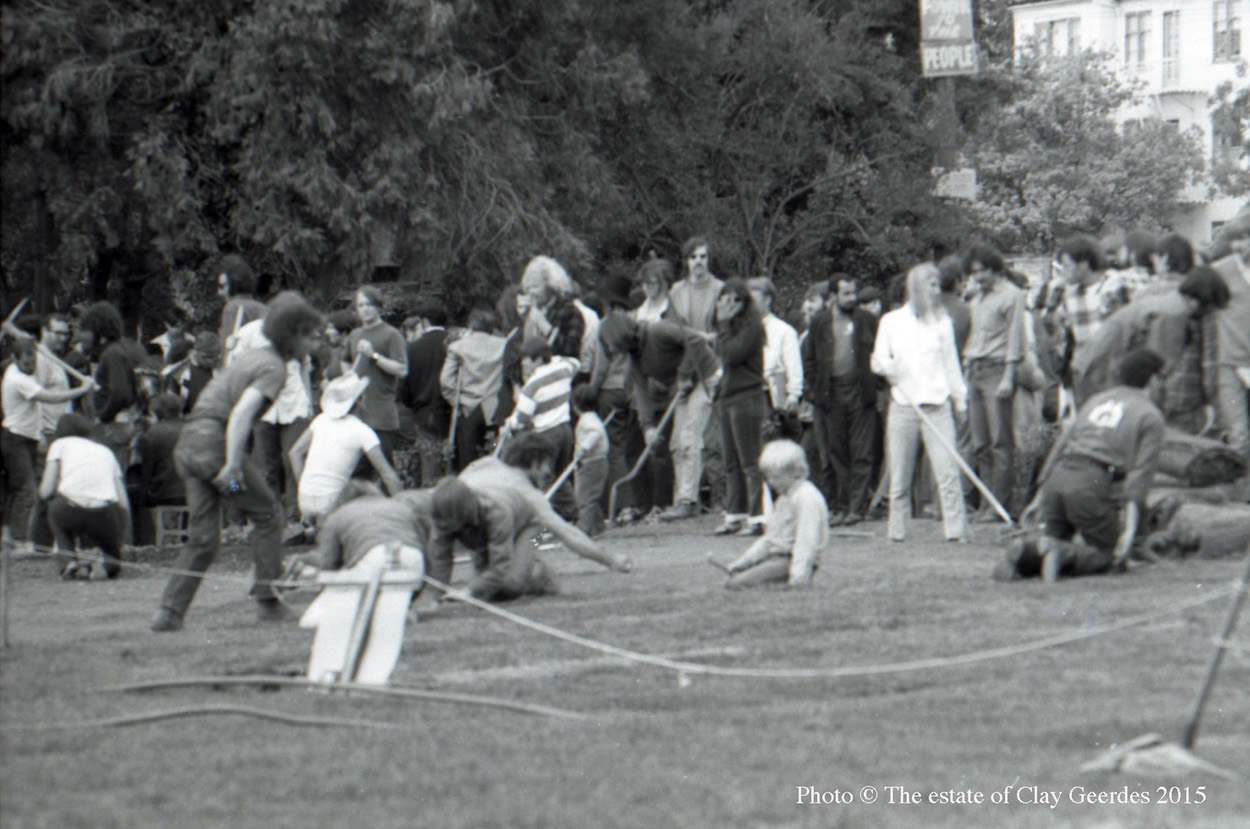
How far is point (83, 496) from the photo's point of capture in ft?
54.3

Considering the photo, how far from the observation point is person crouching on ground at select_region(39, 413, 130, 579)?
16.6m

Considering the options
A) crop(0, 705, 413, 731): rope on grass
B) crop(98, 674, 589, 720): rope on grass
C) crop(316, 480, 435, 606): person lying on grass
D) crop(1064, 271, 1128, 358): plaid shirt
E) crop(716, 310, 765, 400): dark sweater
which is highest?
crop(1064, 271, 1128, 358): plaid shirt

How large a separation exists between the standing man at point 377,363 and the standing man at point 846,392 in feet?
11.4

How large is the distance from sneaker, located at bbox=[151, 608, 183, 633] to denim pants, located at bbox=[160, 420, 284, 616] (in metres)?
0.03

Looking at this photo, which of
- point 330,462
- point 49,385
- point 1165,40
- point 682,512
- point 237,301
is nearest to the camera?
point 330,462

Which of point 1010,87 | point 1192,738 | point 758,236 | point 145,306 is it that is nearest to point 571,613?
point 1192,738

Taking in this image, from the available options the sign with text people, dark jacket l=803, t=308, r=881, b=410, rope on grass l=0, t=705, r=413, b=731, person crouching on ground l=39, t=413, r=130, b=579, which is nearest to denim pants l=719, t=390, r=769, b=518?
dark jacket l=803, t=308, r=881, b=410

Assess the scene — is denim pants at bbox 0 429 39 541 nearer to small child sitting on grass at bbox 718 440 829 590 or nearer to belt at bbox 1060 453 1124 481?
small child sitting on grass at bbox 718 440 829 590

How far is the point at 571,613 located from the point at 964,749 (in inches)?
181

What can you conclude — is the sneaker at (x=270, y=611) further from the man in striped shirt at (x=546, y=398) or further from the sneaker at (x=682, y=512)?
the sneaker at (x=682, y=512)

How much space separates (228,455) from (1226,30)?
77719 millimetres

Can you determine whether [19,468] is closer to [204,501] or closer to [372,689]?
[204,501]

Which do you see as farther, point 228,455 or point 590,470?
point 590,470

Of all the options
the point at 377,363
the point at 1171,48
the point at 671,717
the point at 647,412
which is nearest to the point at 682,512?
the point at 647,412
